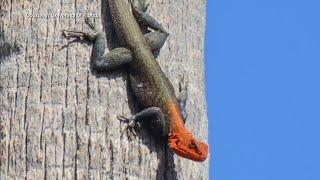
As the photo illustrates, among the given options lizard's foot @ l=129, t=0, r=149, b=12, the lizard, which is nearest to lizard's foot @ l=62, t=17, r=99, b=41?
the lizard

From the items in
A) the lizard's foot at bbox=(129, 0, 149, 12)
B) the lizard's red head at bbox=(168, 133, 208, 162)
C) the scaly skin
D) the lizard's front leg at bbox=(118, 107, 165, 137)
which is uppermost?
the lizard's foot at bbox=(129, 0, 149, 12)

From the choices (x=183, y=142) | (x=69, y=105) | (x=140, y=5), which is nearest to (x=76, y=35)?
(x=69, y=105)

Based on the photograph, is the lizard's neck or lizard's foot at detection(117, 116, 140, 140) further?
the lizard's neck

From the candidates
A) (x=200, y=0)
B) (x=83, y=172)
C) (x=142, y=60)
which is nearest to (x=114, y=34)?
(x=142, y=60)

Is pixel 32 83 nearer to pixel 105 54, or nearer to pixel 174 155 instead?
pixel 105 54

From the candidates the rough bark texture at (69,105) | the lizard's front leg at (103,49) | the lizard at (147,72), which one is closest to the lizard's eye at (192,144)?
the lizard at (147,72)

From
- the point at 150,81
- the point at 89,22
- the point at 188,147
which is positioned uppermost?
the point at 89,22

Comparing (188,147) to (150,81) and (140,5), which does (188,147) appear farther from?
(140,5)

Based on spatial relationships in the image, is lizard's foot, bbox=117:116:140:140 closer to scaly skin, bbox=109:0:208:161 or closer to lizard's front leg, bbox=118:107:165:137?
lizard's front leg, bbox=118:107:165:137
